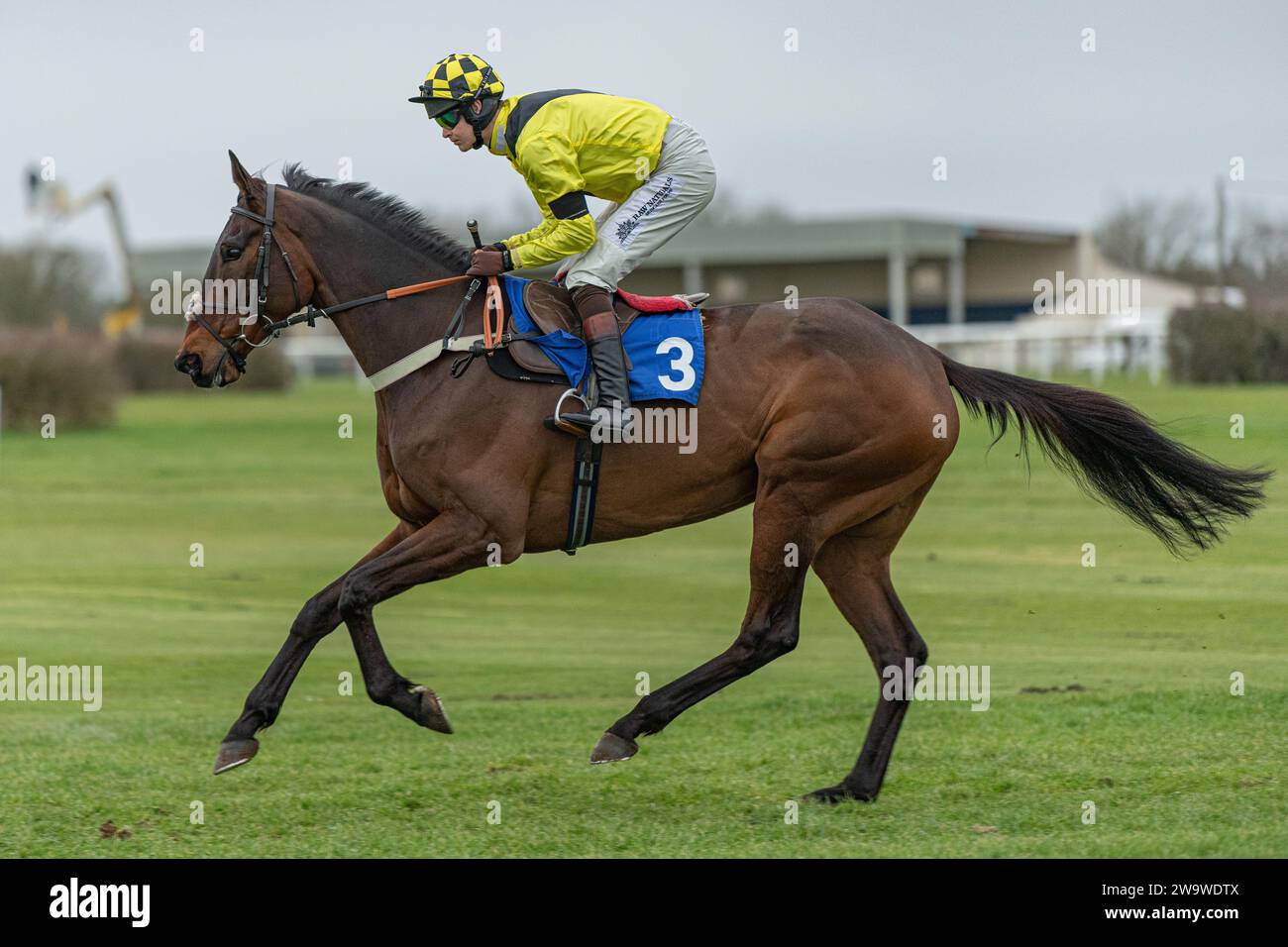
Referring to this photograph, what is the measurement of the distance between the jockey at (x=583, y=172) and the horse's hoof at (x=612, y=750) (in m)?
1.12

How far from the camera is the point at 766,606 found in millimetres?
6074

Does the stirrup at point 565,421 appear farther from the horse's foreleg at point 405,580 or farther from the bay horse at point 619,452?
the horse's foreleg at point 405,580

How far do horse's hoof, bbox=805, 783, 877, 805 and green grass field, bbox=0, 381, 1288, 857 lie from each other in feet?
0.37

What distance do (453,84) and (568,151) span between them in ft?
1.63

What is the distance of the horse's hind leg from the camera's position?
612 centimetres

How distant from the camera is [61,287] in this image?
47.4m

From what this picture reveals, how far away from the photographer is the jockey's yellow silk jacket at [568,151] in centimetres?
598

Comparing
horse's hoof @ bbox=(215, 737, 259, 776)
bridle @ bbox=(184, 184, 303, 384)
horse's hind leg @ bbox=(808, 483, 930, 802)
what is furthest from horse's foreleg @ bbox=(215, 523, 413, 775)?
horse's hind leg @ bbox=(808, 483, 930, 802)

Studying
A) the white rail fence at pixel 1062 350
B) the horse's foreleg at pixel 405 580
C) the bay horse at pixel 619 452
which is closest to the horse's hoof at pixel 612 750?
the bay horse at pixel 619 452

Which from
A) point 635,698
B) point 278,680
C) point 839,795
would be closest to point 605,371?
point 278,680

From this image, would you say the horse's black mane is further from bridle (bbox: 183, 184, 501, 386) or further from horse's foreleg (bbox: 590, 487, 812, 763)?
horse's foreleg (bbox: 590, 487, 812, 763)

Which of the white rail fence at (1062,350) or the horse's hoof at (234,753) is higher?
the white rail fence at (1062,350)

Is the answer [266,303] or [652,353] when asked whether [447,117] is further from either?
[652,353]
